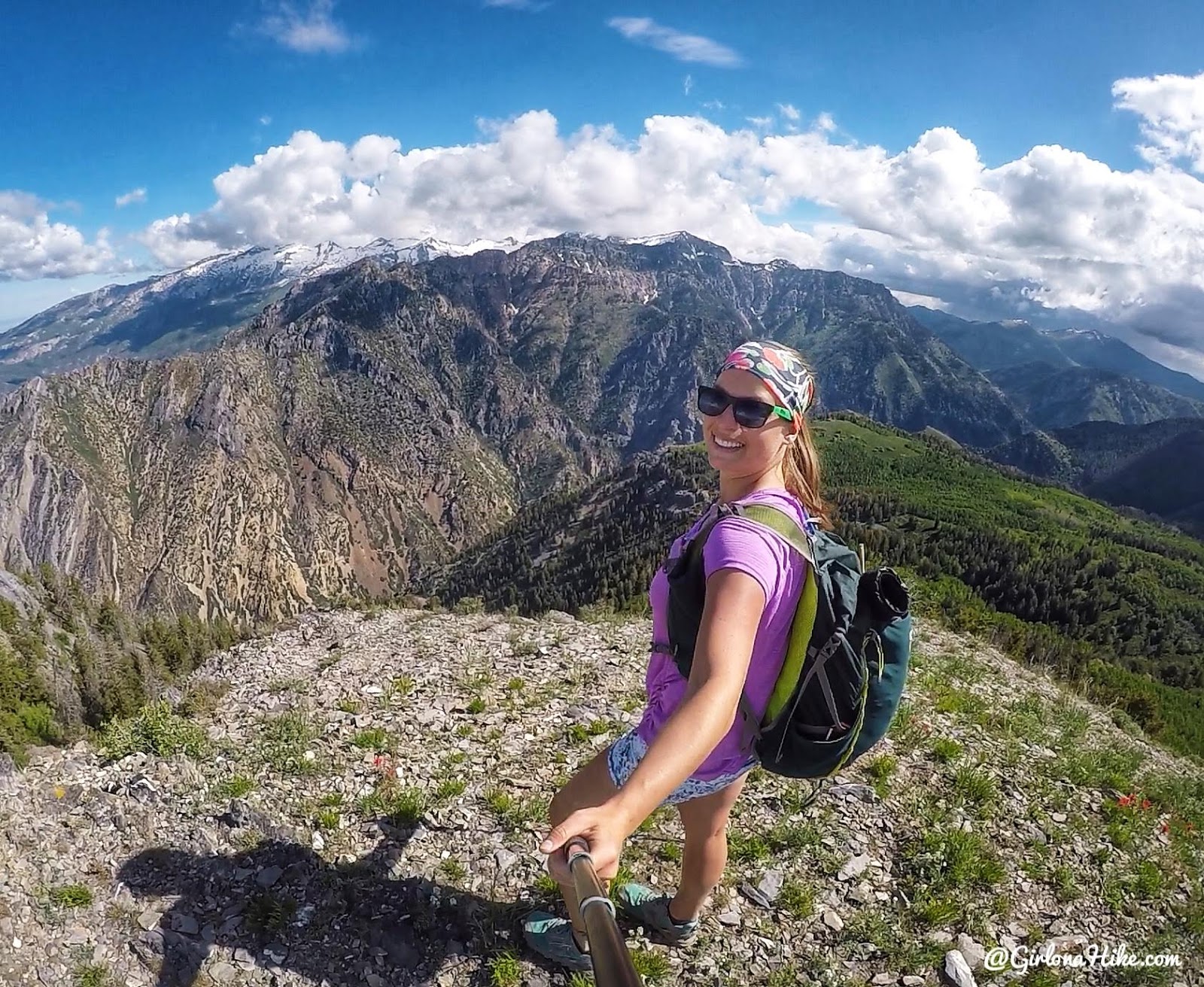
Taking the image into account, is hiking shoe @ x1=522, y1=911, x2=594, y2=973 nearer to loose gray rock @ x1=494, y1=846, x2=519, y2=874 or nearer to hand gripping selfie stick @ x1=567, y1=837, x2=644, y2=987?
loose gray rock @ x1=494, y1=846, x2=519, y2=874

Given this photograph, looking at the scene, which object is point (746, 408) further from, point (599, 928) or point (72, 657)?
point (72, 657)

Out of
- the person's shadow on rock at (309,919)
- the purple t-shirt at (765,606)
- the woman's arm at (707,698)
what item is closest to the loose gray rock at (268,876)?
the person's shadow on rock at (309,919)

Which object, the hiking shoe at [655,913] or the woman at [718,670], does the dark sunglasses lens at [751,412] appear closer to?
the woman at [718,670]

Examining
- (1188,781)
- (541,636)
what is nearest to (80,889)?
(541,636)

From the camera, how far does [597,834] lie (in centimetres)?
232

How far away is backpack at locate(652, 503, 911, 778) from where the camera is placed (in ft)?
10.5

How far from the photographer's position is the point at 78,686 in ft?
63.5

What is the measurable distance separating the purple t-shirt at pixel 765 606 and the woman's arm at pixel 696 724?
129mm

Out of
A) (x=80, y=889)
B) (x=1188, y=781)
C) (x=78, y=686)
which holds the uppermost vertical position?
(x=80, y=889)

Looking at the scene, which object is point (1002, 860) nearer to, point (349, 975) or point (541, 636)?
point (349, 975)

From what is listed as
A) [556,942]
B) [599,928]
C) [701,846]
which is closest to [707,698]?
[599,928]

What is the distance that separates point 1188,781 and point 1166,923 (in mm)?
5022

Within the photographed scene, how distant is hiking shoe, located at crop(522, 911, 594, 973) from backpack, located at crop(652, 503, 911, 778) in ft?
9.90

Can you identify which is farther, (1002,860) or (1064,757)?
(1064,757)
